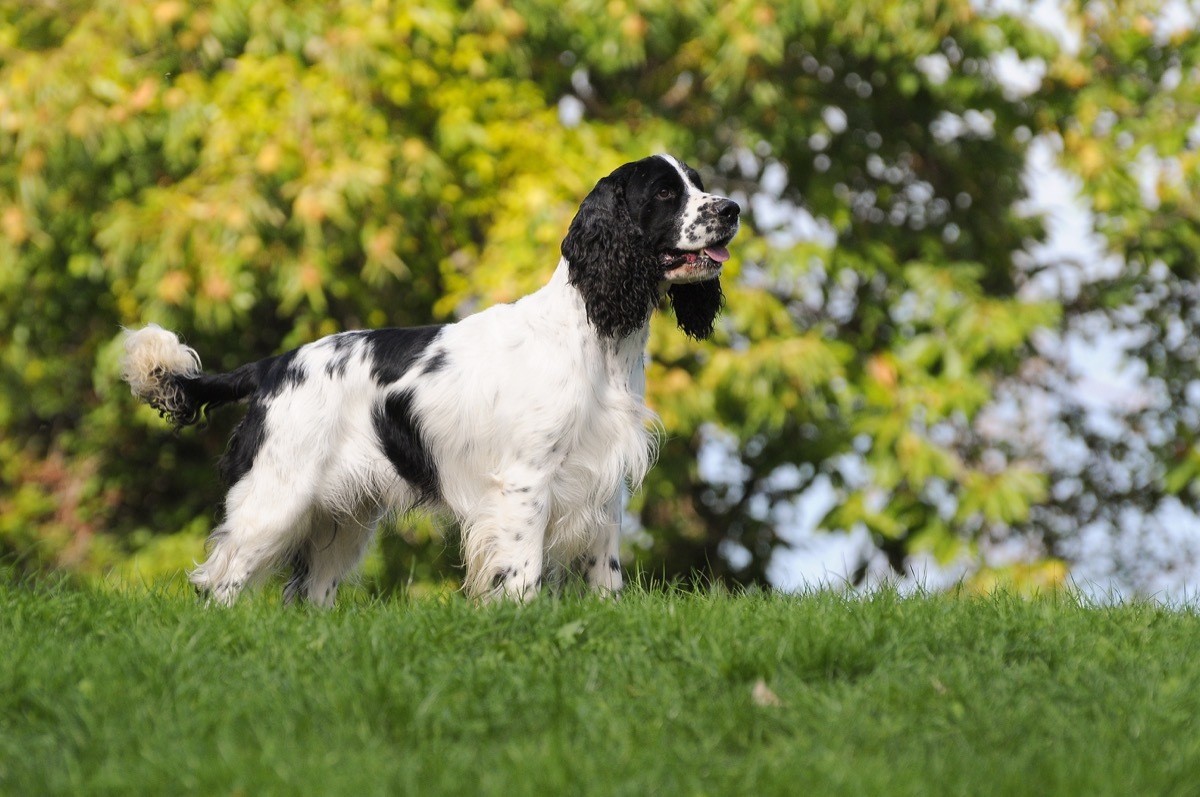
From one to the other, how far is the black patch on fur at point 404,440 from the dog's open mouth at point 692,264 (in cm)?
123

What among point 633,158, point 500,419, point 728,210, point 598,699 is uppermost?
point 728,210

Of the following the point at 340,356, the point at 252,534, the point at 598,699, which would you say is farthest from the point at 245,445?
the point at 598,699

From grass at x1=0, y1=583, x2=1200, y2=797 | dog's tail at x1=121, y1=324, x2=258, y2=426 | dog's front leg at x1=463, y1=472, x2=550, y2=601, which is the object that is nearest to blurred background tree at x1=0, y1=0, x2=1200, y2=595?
dog's tail at x1=121, y1=324, x2=258, y2=426

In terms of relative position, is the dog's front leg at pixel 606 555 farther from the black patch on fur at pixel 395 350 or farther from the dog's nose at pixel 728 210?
the dog's nose at pixel 728 210

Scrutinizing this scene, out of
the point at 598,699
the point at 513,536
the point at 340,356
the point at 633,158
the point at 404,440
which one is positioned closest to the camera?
the point at 598,699

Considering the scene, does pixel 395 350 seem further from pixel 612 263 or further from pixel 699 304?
pixel 699 304

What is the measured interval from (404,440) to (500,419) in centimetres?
53

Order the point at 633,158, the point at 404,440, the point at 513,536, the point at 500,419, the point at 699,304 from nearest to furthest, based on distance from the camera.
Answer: the point at 513,536 < the point at 500,419 < the point at 404,440 < the point at 699,304 < the point at 633,158

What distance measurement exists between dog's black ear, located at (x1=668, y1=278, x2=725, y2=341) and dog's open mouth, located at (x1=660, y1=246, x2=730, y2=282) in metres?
0.40

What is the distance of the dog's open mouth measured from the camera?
6.16 metres

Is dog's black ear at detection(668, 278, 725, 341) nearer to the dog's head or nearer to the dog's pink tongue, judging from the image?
the dog's head

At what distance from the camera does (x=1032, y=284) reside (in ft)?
42.4

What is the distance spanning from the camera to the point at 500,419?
19.5 feet

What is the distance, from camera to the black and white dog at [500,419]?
19.3 feet
